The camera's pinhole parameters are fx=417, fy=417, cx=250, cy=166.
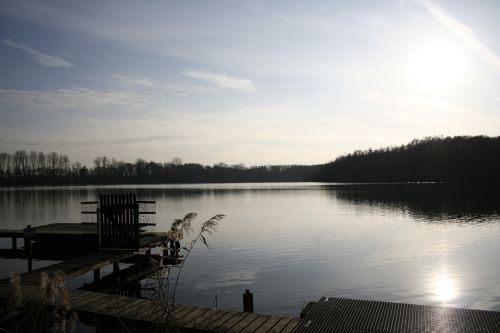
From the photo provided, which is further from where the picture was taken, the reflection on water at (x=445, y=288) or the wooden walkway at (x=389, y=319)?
the reflection on water at (x=445, y=288)

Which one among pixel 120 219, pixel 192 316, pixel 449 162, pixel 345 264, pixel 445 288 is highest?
pixel 449 162

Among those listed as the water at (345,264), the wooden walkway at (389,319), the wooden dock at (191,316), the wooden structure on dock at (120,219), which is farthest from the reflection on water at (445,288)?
the wooden structure on dock at (120,219)

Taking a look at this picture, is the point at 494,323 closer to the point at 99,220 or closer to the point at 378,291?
the point at 378,291

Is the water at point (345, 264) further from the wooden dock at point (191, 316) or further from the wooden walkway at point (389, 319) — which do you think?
the wooden dock at point (191, 316)

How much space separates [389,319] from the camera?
332 inches

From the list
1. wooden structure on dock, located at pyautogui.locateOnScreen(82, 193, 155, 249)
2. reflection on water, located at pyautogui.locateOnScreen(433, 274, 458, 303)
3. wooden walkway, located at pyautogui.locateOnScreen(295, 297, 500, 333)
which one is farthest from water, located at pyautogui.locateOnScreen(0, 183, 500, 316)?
wooden structure on dock, located at pyautogui.locateOnScreen(82, 193, 155, 249)

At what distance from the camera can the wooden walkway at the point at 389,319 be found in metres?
7.82

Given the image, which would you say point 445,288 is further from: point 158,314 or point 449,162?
point 449,162

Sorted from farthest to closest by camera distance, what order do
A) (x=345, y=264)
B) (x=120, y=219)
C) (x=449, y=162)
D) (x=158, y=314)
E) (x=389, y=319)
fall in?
(x=449, y=162), (x=345, y=264), (x=120, y=219), (x=158, y=314), (x=389, y=319)

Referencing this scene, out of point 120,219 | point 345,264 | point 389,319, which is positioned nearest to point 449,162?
point 345,264

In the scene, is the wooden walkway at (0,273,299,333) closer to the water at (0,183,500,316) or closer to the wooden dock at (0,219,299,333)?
the wooden dock at (0,219,299,333)

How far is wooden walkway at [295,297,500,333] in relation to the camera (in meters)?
7.82

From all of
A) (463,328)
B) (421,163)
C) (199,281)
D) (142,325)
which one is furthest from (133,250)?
(421,163)

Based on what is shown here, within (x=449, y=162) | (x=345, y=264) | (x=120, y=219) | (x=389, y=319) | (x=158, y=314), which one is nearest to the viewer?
(x=389, y=319)
